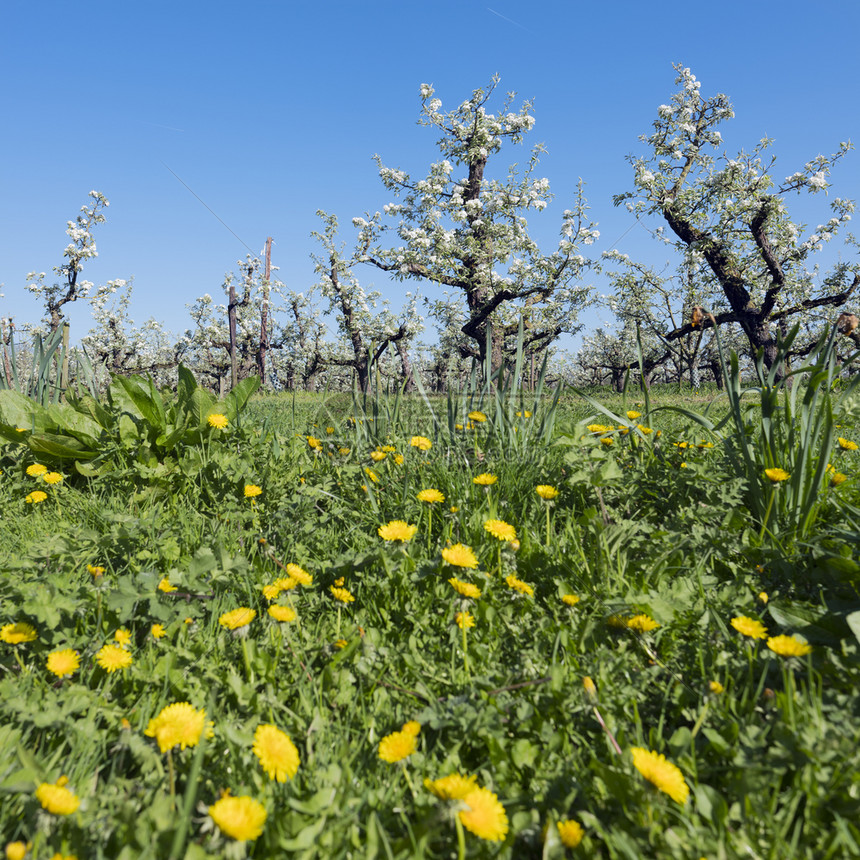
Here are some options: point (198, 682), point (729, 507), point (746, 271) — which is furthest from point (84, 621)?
point (746, 271)

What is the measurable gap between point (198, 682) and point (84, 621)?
43 centimetres

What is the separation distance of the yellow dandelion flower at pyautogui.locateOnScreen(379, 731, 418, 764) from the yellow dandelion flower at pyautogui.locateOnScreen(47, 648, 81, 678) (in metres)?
0.73

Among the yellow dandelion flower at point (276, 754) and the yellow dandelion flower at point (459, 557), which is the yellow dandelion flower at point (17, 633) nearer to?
the yellow dandelion flower at point (276, 754)

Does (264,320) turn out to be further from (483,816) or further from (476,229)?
(483,816)

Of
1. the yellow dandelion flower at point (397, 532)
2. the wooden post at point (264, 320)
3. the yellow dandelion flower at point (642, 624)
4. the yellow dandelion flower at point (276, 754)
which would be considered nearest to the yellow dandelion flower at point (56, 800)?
the yellow dandelion flower at point (276, 754)

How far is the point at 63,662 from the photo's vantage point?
1187mm

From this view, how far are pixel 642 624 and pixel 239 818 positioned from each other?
953 mm

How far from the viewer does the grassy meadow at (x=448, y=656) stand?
0.87 metres

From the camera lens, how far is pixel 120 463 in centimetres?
251

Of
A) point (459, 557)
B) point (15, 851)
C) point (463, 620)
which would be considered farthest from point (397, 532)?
point (15, 851)

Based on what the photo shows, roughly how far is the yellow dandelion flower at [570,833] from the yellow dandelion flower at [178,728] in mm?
627

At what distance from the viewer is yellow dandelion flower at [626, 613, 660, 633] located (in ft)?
4.23

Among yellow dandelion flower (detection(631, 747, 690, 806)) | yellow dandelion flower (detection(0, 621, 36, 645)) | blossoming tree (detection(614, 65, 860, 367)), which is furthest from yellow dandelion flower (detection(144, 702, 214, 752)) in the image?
blossoming tree (detection(614, 65, 860, 367))

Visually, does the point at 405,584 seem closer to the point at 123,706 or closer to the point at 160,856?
the point at 123,706
